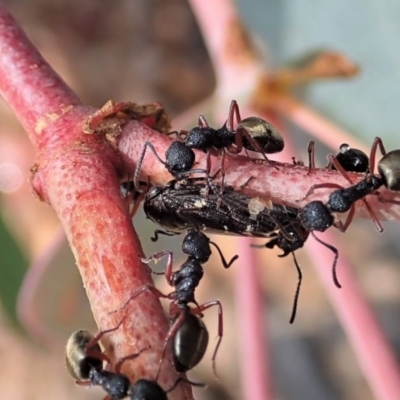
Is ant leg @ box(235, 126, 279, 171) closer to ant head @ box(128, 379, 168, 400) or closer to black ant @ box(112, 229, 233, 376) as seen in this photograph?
black ant @ box(112, 229, 233, 376)

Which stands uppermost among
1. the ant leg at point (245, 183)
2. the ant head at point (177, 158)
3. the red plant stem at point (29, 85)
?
the red plant stem at point (29, 85)

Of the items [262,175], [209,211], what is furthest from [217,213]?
[262,175]

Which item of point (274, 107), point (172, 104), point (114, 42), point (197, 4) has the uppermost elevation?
point (114, 42)

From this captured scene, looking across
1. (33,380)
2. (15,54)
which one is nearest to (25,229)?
(33,380)

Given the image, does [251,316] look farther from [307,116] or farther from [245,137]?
[245,137]

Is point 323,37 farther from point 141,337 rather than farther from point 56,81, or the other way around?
point 141,337

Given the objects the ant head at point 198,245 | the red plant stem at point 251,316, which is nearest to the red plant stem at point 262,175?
the ant head at point 198,245

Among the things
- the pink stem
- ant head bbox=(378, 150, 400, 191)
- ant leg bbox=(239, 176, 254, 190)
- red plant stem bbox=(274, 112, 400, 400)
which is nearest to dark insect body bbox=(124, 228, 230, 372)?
ant leg bbox=(239, 176, 254, 190)

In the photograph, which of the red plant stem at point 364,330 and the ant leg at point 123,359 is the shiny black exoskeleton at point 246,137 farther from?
the red plant stem at point 364,330
